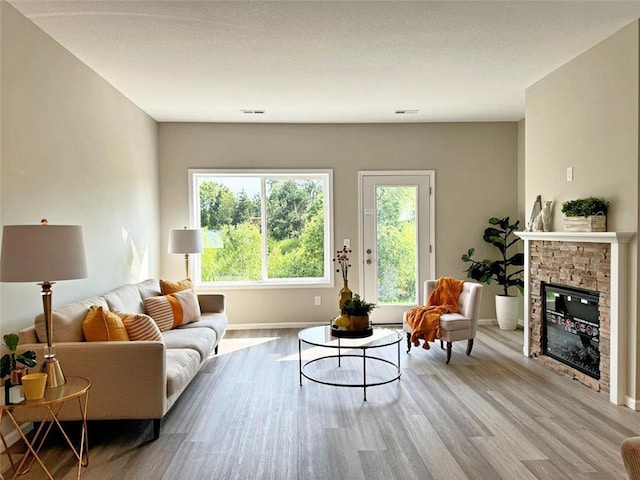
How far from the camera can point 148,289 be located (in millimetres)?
4742

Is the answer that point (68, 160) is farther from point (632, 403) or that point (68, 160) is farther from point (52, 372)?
point (632, 403)

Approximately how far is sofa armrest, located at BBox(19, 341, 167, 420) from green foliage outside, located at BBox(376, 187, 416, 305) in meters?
3.92

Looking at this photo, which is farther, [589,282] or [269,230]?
[269,230]

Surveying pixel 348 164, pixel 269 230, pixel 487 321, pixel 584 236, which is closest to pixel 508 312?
pixel 487 321

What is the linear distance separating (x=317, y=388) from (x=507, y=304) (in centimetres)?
314

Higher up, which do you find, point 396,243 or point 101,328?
point 396,243

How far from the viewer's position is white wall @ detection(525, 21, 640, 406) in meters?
3.39

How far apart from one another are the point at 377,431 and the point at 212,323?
2.13 m

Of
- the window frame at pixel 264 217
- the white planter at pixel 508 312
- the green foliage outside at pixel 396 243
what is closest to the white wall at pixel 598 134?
the white planter at pixel 508 312

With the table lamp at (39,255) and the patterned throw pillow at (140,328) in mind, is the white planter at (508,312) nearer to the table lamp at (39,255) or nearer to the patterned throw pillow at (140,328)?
the patterned throw pillow at (140,328)

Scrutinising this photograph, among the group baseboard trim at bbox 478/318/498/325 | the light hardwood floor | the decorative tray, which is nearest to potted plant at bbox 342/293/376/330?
the decorative tray

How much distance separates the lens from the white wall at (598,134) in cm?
339

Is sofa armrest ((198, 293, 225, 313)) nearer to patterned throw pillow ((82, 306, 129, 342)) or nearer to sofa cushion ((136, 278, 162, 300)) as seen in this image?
sofa cushion ((136, 278, 162, 300))

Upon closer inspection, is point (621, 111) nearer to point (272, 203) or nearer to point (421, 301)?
point (421, 301)
